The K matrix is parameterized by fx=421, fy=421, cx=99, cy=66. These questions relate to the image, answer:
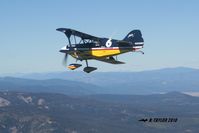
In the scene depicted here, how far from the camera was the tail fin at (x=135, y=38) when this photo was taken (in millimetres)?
76713

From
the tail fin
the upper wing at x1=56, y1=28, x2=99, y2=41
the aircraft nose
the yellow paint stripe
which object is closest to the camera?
the tail fin

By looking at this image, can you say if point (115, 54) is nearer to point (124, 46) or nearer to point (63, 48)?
point (124, 46)

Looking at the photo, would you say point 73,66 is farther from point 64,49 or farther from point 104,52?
point 104,52

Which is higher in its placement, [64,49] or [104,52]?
[64,49]

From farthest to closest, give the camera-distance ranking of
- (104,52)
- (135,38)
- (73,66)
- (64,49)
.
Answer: (64,49)
(73,66)
(104,52)
(135,38)

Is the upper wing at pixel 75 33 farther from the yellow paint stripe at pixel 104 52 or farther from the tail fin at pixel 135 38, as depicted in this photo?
the tail fin at pixel 135 38

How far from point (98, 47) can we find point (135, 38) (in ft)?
26.6

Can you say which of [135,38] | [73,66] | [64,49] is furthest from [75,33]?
[135,38]

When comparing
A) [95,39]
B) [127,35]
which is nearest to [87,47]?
[95,39]

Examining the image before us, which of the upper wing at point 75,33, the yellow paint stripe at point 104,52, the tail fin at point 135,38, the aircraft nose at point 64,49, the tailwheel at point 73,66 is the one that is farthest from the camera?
the aircraft nose at point 64,49

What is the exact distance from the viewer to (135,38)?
77938mm

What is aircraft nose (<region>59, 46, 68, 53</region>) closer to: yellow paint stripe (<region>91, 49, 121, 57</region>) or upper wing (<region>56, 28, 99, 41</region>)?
upper wing (<region>56, 28, 99, 41</region>)

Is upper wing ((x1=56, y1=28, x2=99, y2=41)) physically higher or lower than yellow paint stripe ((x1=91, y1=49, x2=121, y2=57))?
higher

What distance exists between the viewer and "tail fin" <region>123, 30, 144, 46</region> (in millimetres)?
76713
